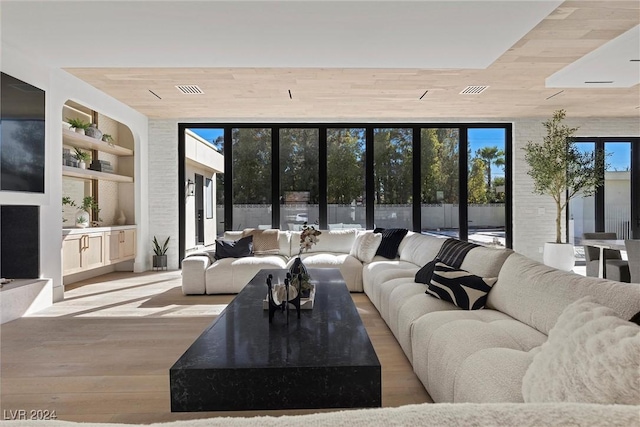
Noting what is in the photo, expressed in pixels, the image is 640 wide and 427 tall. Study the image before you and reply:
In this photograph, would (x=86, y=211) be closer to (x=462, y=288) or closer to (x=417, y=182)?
(x=417, y=182)

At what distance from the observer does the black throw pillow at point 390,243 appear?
5434 millimetres

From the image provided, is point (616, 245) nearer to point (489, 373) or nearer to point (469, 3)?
point (469, 3)

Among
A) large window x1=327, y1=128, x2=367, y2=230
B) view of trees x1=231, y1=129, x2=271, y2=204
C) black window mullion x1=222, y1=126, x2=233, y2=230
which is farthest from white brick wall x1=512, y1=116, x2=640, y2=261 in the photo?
black window mullion x1=222, y1=126, x2=233, y2=230

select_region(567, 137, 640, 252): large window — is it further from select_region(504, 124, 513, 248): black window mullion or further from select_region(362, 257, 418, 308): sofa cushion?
select_region(362, 257, 418, 308): sofa cushion

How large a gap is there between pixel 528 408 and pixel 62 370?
306 cm

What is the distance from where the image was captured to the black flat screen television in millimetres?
3760

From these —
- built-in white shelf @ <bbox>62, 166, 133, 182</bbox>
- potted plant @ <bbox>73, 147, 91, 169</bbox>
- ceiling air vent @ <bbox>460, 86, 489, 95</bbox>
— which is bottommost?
built-in white shelf @ <bbox>62, 166, 133, 182</bbox>

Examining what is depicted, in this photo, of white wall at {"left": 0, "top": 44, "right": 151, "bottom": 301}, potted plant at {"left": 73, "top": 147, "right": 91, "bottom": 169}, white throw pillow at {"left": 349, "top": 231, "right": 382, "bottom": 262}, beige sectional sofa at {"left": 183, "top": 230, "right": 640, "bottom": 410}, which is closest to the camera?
beige sectional sofa at {"left": 183, "top": 230, "right": 640, "bottom": 410}

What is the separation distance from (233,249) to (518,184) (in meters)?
5.30

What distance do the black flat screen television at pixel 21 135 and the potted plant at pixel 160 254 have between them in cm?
280

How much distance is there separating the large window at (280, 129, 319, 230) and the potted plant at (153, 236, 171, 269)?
2.17 m

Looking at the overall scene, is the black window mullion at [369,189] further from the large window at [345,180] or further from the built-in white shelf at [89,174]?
the built-in white shelf at [89,174]

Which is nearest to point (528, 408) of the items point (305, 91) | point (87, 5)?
point (87, 5)

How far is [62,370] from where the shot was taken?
266 cm
